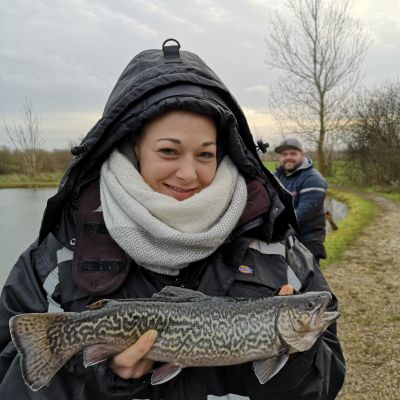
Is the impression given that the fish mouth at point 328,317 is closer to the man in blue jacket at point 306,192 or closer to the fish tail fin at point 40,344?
the fish tail fin at point 40,344

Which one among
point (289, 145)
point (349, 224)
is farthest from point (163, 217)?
point (349, 224)

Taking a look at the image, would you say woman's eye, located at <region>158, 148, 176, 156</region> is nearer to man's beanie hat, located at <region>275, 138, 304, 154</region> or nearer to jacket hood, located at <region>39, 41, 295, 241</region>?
jacket hood, located at <region>39, 41, 295, 241</region>

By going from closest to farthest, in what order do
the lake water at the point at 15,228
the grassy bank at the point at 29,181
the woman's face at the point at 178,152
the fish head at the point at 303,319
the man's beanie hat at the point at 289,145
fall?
Answer: the fish head at the point at 303,319 → the woman's face at the point at 178,152 → the man's beanie hat at the point at 289,145 → the lake water at the point at 15,228 → the grassy bank at the point at 29,181

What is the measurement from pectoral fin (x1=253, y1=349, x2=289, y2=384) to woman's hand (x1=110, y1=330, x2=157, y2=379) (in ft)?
1.75

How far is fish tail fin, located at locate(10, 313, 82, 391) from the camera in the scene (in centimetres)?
179

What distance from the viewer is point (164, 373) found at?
188 centimetres

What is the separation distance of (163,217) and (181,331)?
24.5 inches

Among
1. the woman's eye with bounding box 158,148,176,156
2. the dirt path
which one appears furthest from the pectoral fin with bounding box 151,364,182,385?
the dirt path

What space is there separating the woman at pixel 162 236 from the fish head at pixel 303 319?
8cm

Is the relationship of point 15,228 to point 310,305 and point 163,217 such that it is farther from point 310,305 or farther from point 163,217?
point 310,305

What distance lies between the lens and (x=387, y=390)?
4.69 metres

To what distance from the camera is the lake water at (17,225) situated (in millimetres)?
12021

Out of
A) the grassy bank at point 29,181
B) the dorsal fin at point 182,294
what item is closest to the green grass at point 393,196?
the dorsal fin at point 182,294

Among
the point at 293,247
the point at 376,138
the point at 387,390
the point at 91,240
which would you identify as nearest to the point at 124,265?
the point at 91,240
